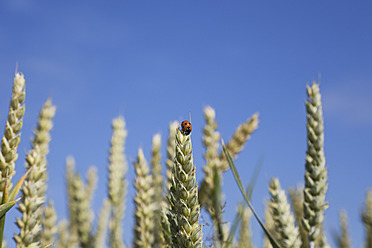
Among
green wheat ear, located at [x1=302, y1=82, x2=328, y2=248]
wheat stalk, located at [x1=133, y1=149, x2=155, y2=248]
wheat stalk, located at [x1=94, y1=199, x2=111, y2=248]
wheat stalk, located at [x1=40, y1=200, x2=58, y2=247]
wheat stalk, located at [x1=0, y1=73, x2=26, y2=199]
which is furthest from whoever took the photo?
wheat stalk, located at [x1=94, y1=199, x2=111, y2=248]

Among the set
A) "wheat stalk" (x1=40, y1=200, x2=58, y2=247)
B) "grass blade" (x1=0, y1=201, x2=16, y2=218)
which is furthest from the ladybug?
"wheat stalk" (x1=40, y1=200, x2=58, y2=247)

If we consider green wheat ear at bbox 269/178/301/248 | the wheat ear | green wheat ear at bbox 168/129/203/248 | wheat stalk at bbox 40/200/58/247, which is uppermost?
the wheat ear

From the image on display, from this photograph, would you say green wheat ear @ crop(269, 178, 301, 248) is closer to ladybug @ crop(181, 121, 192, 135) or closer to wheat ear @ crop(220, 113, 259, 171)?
wheat ear @ crop(220, 113, 259, 171)

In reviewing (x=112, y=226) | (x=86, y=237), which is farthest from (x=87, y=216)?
(x=112, y=226)

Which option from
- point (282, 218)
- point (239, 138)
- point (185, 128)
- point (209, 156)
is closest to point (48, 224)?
Result: point (209, 156)

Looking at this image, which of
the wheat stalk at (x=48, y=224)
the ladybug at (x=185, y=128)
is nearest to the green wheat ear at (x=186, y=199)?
the ladybug at (x=185, y=128)

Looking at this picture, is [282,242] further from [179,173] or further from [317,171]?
[179,173]
